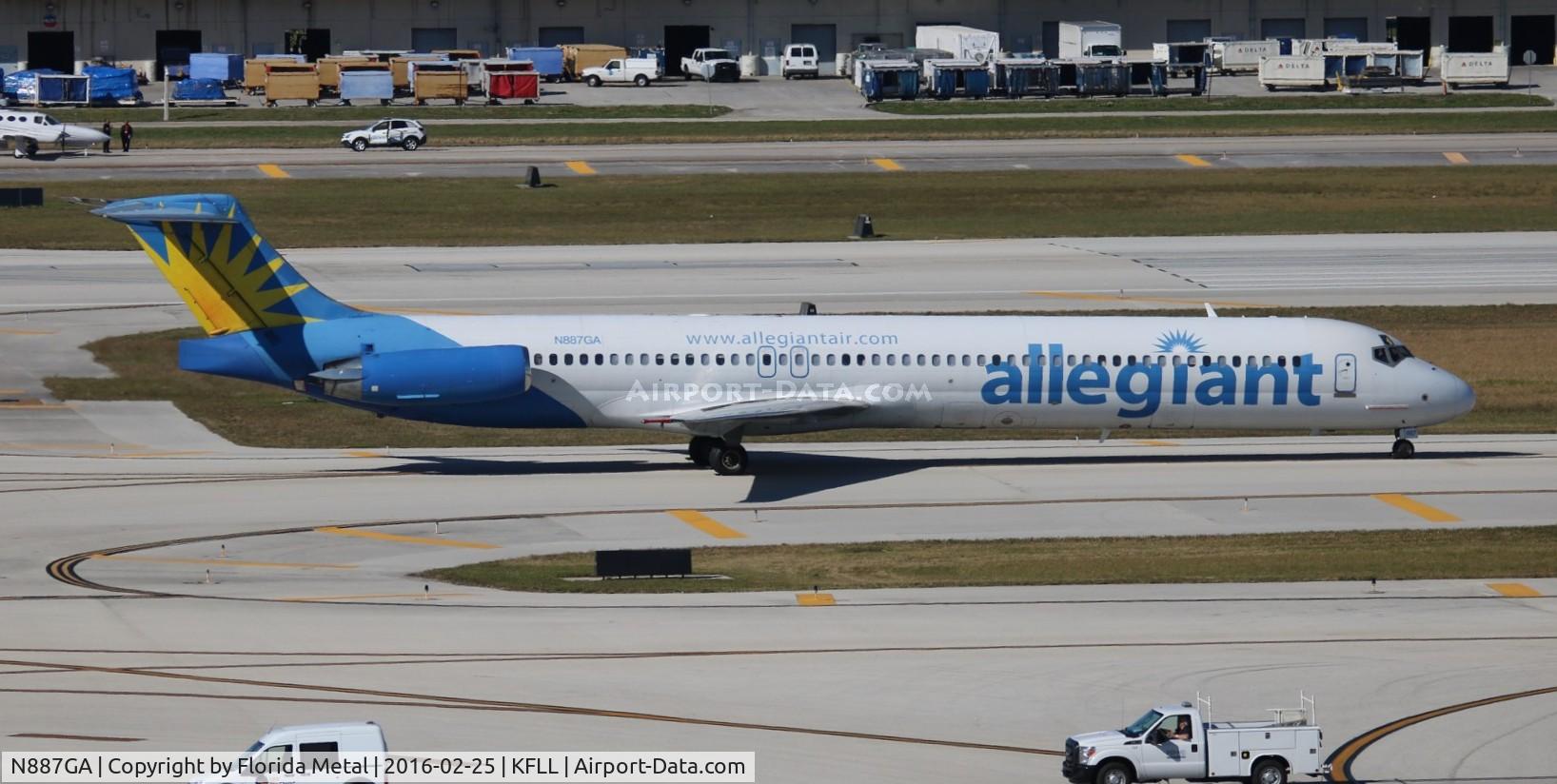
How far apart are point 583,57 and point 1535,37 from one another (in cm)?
6371

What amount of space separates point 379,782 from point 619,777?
10.9ft

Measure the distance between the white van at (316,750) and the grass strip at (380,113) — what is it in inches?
3601

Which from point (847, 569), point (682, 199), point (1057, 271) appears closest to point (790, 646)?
point (847, 569)

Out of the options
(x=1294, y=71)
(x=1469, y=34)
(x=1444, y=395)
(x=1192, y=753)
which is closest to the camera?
(x=1192, y=753)

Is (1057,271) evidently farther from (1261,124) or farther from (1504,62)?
(1504,62)

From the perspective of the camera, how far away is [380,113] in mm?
111500

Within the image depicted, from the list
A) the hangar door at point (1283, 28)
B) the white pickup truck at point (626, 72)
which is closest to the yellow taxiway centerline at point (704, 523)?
the white pickup truck at point (626, 72)

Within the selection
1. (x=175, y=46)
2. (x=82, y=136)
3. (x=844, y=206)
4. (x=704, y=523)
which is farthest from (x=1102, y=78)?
(x=704, y=523)

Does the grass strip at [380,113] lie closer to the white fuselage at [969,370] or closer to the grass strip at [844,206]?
the grass strip at [844,206]

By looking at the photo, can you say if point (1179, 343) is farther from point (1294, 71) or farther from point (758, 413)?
point (1294, 71)

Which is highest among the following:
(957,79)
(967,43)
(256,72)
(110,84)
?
(967,43)

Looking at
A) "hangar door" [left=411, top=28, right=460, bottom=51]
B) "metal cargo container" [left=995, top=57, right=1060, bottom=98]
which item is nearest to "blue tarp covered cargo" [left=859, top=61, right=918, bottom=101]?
"metal cargo container" [left=995, top=57, right=1060, bottom=98]

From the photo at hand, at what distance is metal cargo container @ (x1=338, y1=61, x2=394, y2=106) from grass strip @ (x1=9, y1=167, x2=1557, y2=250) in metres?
30.4

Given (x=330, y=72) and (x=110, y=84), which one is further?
(x=330, y=72)
